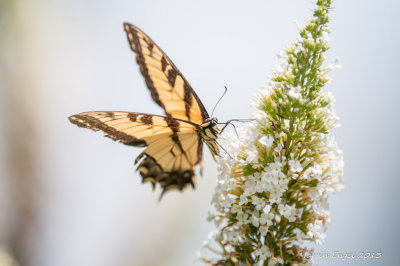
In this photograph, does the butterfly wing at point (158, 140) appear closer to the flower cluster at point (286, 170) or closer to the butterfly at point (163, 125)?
the butterfly at point (163, 125)

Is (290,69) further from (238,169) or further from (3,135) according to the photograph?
(3,135)

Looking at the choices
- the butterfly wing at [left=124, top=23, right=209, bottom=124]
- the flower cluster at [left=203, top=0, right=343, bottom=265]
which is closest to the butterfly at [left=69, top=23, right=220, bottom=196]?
the butterfly wing at [left=124, top=23, right=209, bottom=124]

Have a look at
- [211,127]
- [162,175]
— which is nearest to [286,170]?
[211,127]

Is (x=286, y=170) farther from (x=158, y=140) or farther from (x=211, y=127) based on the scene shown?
(x=158, y=140)

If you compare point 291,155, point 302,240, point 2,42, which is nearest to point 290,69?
point 291,155

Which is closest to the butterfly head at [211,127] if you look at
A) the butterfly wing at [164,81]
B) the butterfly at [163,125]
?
the butterfly at [163,125]

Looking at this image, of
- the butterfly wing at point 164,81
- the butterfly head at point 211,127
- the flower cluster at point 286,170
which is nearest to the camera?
the flower cluster at point 286,170

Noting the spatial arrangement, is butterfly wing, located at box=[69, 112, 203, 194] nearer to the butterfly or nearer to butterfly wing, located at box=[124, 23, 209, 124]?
the butterfly
